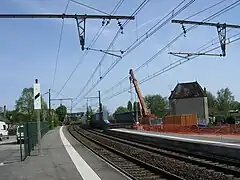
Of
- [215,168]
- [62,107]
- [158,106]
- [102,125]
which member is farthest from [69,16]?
[62,107]

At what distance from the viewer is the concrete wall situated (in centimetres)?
9195

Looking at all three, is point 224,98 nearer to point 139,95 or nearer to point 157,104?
point 157,104

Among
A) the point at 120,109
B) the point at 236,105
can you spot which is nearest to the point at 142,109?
the point at 236,105

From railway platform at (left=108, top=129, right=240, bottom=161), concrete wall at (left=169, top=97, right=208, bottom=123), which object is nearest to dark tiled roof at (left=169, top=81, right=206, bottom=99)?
concrete wall at (left=169, top=97, right=208, bottom=123)

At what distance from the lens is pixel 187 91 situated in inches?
3839

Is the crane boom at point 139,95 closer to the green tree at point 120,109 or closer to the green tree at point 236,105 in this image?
the green tree at point 236,105

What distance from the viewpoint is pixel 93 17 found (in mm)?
15414

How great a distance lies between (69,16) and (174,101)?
8475 centimetres

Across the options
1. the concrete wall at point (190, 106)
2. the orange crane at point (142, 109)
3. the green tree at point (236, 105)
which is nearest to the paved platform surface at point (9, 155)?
the orange crane at point (142, 109)

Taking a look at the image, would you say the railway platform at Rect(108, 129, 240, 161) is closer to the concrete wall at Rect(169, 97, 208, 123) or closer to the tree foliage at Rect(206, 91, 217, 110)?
the concrete wall at Rect(169, 97, 208, 123)

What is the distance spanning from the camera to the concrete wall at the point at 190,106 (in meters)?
91.9

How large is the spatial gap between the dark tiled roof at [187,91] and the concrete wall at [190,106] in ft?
3.23

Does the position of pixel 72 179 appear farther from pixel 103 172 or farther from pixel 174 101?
pixel 174 101

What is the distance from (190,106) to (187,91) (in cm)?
409
